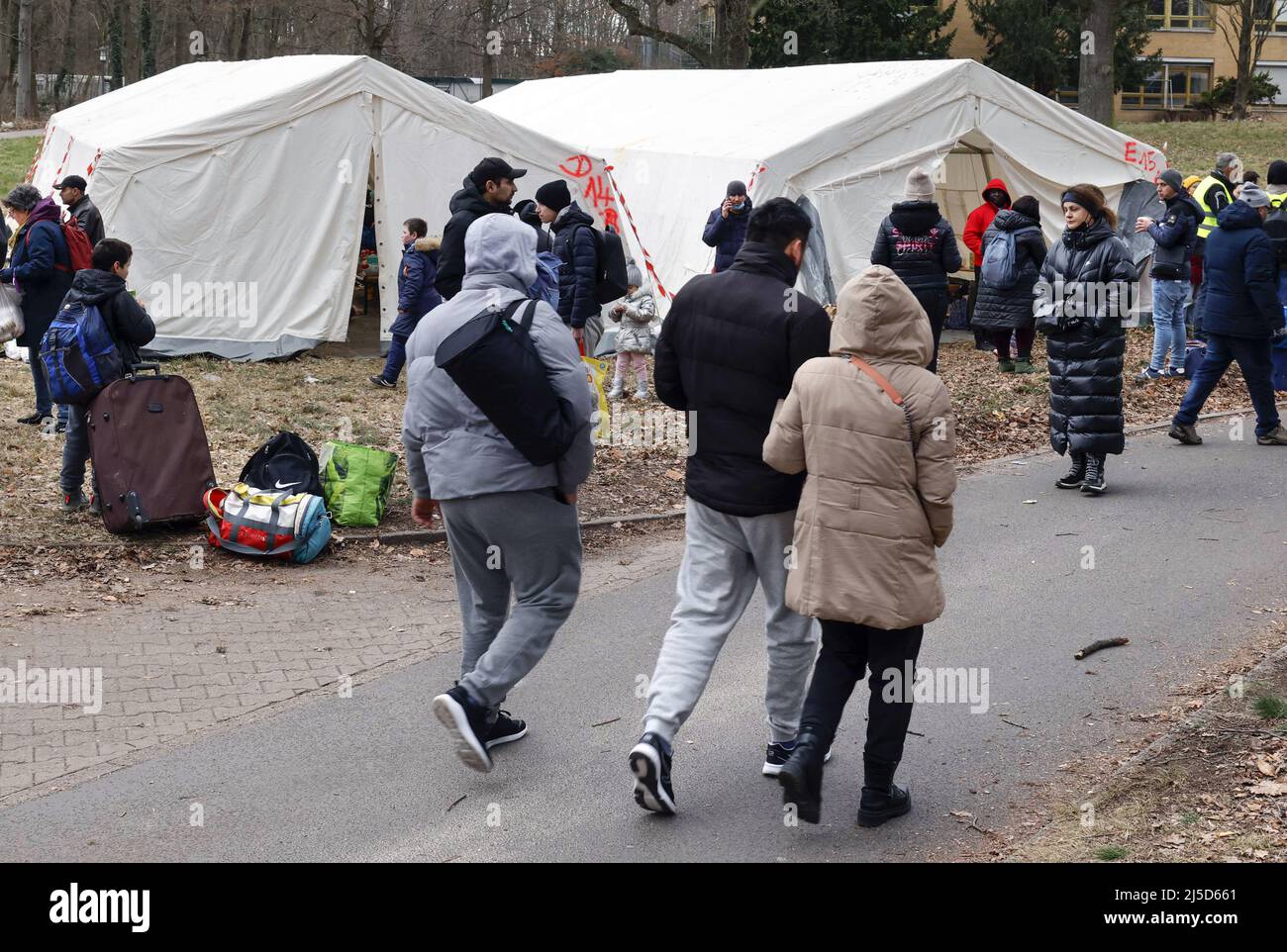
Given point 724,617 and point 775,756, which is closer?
point 724,617

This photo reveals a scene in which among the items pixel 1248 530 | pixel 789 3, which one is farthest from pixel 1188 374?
pixel 789 3

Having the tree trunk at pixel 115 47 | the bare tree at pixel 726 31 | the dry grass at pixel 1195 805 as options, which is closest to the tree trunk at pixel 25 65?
the tree trunk at pixel 115 47

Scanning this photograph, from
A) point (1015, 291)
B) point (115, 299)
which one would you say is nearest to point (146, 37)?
point (1015, 291)

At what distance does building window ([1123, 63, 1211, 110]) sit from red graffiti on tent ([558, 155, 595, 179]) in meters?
49.6

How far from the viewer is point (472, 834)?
15.7 ft

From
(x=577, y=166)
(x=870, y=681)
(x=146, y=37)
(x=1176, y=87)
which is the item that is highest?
(x=1176, y=87)

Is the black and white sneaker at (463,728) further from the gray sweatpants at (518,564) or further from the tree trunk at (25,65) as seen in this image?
the tree trunk at (25,65)

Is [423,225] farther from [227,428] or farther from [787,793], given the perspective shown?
[787,793]

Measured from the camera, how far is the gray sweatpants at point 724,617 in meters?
4.90

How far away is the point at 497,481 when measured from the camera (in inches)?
195

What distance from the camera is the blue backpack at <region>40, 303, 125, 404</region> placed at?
834 centimetres

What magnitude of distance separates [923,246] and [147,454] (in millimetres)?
6647

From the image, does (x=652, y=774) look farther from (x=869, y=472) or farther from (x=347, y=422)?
(x=347, y=422)

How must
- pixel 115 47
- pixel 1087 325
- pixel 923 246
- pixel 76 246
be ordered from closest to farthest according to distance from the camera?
1. pixel 1087 325
2. pixel 76 246
3. pixel 923 246
4. pixel 115 47
